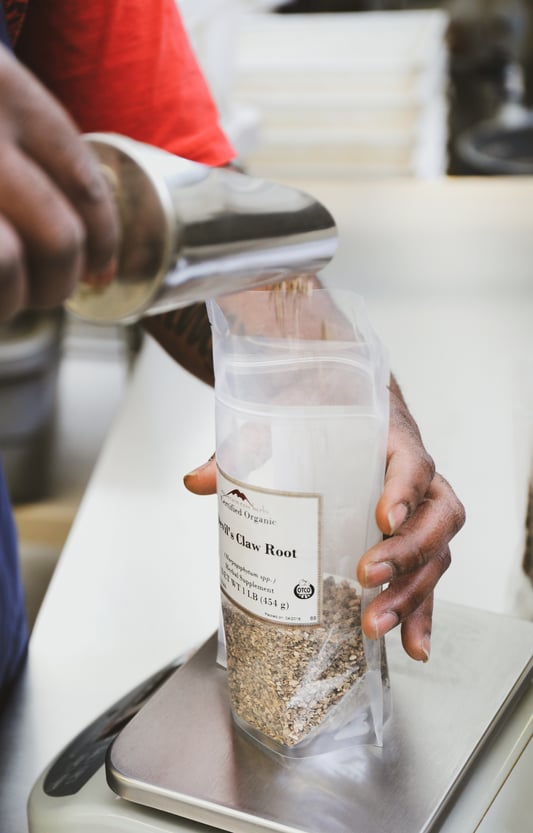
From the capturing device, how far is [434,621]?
0.66 m

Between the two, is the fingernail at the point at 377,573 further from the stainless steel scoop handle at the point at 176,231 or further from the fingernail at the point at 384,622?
the stainless steel scoop handle at the point at 176,231

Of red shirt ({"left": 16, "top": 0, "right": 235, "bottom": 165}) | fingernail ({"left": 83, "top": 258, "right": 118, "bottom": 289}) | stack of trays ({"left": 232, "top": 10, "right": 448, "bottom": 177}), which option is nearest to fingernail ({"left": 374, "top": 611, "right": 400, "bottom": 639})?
fingernail ({"left": 83, "top": 258, "right": 118, "bottom": 289})

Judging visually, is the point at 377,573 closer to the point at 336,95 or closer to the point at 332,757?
the point at 332,757

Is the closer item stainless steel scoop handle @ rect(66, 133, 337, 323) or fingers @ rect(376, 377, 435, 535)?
stainless steel scoop handle @ rect(66, 133, 337, 323)

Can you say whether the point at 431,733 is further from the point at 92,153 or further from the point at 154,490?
the point at 154,490

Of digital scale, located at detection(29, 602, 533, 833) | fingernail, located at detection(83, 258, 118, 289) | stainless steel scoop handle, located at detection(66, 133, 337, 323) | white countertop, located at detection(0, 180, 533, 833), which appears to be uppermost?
stainless steel scoop handle, located at detection(66, 133, 337, 323)

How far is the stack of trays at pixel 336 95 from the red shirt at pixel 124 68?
1178mm

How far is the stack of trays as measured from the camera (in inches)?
82.4

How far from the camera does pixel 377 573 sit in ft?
1.70

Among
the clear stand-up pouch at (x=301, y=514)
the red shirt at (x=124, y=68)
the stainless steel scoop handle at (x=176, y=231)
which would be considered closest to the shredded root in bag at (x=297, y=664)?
the clear stand-up pouch at (x=301, y=514)

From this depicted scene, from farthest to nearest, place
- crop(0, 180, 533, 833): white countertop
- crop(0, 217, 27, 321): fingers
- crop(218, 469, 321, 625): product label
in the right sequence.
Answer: crop(0, 180, 533, 833): white countertop < crop(218, 469, 321, 625): product label < crop(0, 217, 27, 321): fingers

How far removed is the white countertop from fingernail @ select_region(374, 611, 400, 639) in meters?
0.28

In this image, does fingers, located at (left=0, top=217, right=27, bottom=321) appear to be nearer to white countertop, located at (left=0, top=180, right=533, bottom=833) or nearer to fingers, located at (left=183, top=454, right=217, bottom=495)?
fingers, located at (left=183, top=454, right=217, bottom=495)

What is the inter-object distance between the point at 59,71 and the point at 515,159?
185 cm
